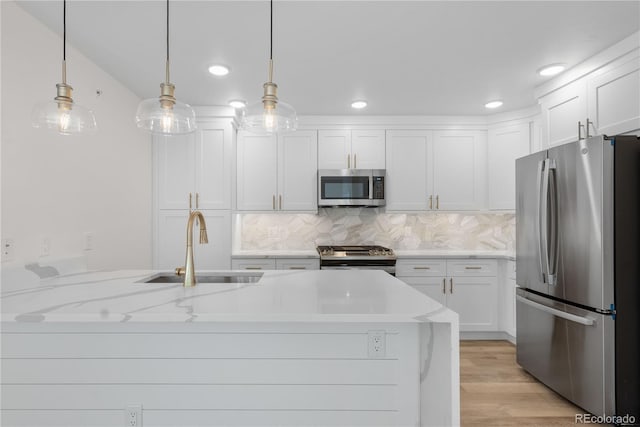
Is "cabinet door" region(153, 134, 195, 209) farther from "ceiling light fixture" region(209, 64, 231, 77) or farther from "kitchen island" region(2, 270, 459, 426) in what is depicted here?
"kitchen island" region(2, 270, 459, 426)

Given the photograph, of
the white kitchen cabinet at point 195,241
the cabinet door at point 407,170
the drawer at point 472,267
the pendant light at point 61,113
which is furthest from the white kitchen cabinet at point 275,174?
the pendant light at point 61,113

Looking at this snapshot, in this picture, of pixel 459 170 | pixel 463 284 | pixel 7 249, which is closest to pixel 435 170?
pixel 459 170

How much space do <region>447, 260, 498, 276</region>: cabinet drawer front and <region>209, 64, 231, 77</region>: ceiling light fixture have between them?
289cm

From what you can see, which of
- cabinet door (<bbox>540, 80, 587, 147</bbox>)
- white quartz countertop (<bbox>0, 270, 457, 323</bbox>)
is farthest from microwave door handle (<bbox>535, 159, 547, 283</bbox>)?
white quartz countertop (<bbox>0, 270, 457, 323</bbox>)

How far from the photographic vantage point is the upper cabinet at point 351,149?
407cm

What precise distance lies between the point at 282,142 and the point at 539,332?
10.0 ft

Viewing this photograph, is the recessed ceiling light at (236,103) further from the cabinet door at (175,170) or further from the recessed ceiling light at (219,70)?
the recessed ceiling light at (219,70)

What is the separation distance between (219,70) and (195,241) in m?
1.78

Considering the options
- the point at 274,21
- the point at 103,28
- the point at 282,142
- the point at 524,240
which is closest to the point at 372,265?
the point at 524,240

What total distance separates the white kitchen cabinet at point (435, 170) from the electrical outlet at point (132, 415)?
316 cm

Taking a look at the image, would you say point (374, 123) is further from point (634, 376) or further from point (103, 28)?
point (634, 376)

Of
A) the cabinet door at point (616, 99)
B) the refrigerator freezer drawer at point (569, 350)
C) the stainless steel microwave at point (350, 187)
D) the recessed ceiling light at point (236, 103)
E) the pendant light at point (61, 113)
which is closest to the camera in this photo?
the pendant light at point (61, 113)

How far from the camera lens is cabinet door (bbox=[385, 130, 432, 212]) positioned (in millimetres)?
4070

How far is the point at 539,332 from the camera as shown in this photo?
270 centimetres
